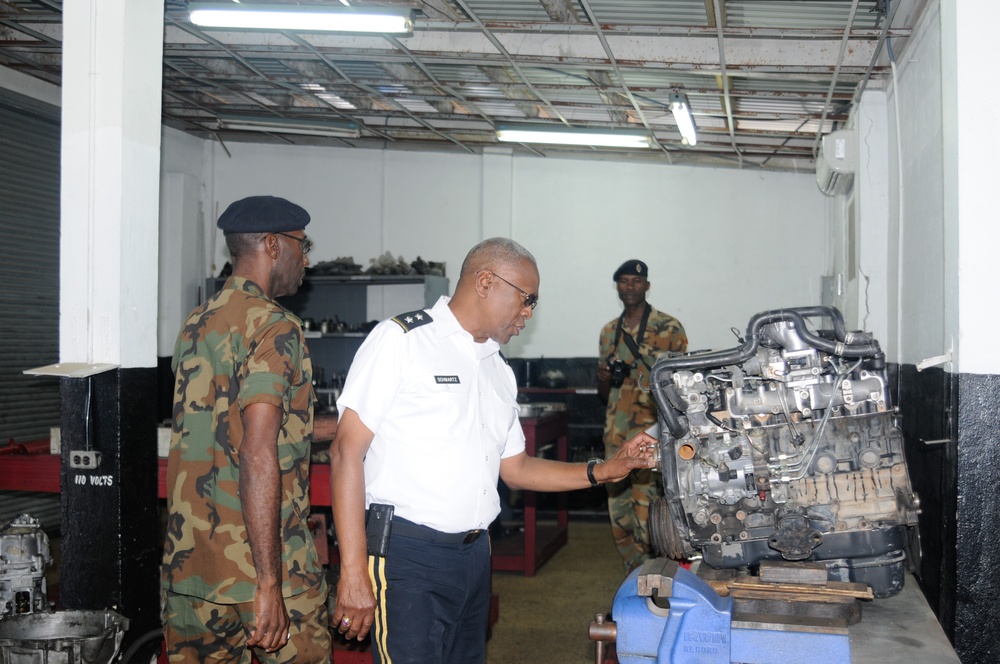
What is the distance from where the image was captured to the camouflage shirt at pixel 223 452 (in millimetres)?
2873

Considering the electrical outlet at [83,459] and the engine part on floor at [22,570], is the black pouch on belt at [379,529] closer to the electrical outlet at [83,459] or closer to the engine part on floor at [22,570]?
the electrical outlet at [83,459]

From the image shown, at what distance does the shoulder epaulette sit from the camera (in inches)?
112

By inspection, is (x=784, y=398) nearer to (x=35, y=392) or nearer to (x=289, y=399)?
(x=289, y=399)

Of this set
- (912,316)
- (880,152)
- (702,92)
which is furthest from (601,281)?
(912,316)

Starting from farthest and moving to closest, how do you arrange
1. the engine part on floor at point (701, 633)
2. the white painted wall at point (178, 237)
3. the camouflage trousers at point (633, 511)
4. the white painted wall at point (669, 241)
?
the white painted wall at point (669, 241) → the white painted wall at point (178, 237) → the camouflage trousers at point (633, 511) → the engine part on floor at point (701, 633)

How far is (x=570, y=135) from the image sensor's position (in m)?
7.78

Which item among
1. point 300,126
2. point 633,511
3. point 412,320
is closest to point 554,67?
point 300,126

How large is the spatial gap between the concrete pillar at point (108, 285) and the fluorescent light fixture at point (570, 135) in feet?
14.0

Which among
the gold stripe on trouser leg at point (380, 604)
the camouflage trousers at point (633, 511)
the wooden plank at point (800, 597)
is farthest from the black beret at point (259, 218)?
the camouflage trousers at point (633, 511)

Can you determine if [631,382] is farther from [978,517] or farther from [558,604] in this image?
[978,517]

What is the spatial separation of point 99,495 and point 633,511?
324cm

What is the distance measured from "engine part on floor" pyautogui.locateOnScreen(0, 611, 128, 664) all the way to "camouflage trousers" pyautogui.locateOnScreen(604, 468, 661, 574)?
9.72 ft

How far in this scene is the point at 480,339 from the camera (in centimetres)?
299

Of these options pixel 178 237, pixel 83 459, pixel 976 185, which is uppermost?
pixel 178 237
